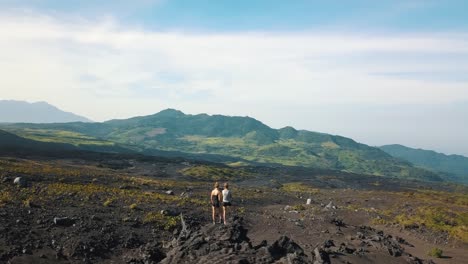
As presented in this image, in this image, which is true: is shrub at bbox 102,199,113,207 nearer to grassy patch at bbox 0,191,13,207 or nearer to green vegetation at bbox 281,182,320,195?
grassy patch at bbox 0,191,13,207

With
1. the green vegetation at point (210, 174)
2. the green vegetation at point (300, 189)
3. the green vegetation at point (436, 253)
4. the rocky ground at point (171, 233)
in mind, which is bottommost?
the green vegetation at point (300, 189)

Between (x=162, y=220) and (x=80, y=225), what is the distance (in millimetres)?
6542

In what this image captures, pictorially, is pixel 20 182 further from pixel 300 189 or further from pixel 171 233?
pixel 300 189

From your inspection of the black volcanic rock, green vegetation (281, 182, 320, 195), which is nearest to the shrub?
the black volcanic rock

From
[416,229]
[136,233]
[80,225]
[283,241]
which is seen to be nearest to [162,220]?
[136,233]

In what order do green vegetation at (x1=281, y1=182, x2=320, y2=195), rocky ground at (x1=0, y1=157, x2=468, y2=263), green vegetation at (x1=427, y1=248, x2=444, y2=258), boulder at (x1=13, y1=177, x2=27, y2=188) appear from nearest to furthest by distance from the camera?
rocky ground at (x1=0, y1=157, x2=468, y2=263)
green vegetation at (x1=427, y1=248, x2=444, y2=258)
boulder at (x1=13, y1=177, x2=27, y2=188)
green vegetation at (x1=281, y1=182, x2=320, y2=195)

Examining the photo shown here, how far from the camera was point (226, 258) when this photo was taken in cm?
1989

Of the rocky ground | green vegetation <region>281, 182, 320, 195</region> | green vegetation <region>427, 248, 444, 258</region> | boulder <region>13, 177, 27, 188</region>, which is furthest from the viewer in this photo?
green vegetation <region>281, 182, 320, 195</region>

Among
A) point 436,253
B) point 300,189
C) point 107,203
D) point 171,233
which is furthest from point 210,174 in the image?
point 436,253

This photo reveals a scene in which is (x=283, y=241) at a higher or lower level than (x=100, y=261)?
higher

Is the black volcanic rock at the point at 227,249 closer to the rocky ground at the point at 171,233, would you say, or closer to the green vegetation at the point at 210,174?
the rocky ground at the point at 171,233

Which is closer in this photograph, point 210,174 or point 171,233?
point 171,233

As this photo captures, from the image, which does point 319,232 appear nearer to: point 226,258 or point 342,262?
point 342,262

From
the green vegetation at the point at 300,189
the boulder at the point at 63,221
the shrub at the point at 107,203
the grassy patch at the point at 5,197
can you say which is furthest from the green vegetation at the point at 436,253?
the green vegetation at the point at 300,189
